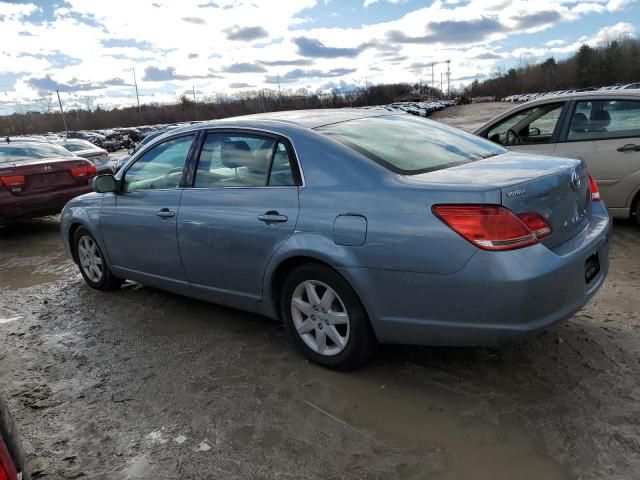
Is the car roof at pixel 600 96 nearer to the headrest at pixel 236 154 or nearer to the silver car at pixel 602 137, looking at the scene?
the silver car at pixel 602 137

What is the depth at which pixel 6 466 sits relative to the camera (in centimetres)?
168

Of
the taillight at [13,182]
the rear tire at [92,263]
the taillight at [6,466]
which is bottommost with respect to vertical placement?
the rear tire at [92,263]

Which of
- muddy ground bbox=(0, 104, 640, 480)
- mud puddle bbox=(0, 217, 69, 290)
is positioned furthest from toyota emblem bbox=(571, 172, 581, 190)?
mud puddle bbox=(0, 217, 69, 290)

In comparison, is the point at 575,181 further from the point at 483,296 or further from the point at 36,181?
the point at 36,181

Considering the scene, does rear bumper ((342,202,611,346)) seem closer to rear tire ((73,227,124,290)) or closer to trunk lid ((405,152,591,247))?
trunk lid ((405,152,591,247))

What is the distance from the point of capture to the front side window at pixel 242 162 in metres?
3.49

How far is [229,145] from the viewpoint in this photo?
386 centimetres

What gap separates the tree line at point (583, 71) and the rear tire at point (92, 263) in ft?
350

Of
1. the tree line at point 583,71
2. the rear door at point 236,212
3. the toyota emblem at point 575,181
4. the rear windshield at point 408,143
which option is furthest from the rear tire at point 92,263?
the tree line at point 583,71

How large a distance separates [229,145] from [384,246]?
1.56m

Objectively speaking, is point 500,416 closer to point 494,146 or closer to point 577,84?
point 494,146

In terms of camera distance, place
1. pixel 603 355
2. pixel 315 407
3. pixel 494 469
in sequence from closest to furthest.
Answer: pixel 494 469 < pixel 315 407 < pixel 603 355

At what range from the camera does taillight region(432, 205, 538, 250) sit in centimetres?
261

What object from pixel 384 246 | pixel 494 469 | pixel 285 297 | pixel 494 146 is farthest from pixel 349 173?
pixel 494 469
